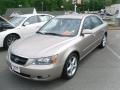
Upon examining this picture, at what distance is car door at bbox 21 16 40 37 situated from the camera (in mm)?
8566

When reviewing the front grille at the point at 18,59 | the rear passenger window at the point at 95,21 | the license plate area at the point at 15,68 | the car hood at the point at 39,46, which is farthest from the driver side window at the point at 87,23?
the license plate area at the point at 15,68

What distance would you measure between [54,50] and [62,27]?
1.43m

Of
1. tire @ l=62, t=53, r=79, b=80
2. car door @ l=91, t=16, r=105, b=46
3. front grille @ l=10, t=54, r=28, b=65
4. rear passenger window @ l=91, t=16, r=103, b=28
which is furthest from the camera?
rear passenger window @ l=91, t=16, r=103, b=28

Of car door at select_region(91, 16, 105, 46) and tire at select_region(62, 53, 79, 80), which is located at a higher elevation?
car door at select_region(91, 16, 105, 46)

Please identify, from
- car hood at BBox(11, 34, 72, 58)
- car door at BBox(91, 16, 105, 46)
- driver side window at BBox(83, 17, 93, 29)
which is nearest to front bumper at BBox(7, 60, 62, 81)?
car hood at BBox(11, 34, 72, 58)

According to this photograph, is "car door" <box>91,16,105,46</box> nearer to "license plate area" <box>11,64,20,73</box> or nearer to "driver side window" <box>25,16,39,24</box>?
"license plate area" <box>11,64,20,73</box>

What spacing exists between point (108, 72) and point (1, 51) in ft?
14.3

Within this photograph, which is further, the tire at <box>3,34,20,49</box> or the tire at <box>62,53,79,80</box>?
the tire at <box>3,34,20,49</box>

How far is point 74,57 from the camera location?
16.6 ft

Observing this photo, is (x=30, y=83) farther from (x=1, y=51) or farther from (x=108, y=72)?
(x=1, y=51)

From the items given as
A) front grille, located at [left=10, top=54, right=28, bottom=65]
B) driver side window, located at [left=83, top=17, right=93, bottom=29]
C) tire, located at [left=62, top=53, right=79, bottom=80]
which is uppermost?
driver side window, located at [left=83, top=17, right=93, bottom=29]

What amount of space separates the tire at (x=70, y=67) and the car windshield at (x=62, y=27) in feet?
2.28

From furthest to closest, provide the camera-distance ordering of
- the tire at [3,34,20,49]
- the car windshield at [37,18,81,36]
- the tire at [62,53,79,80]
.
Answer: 1. the tire at [3,34,20,49]
2. the car windshield at [37,18,81,36]
3. the tire at [62,53,79,80]

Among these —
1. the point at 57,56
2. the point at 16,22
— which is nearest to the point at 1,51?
the point at 16,22
